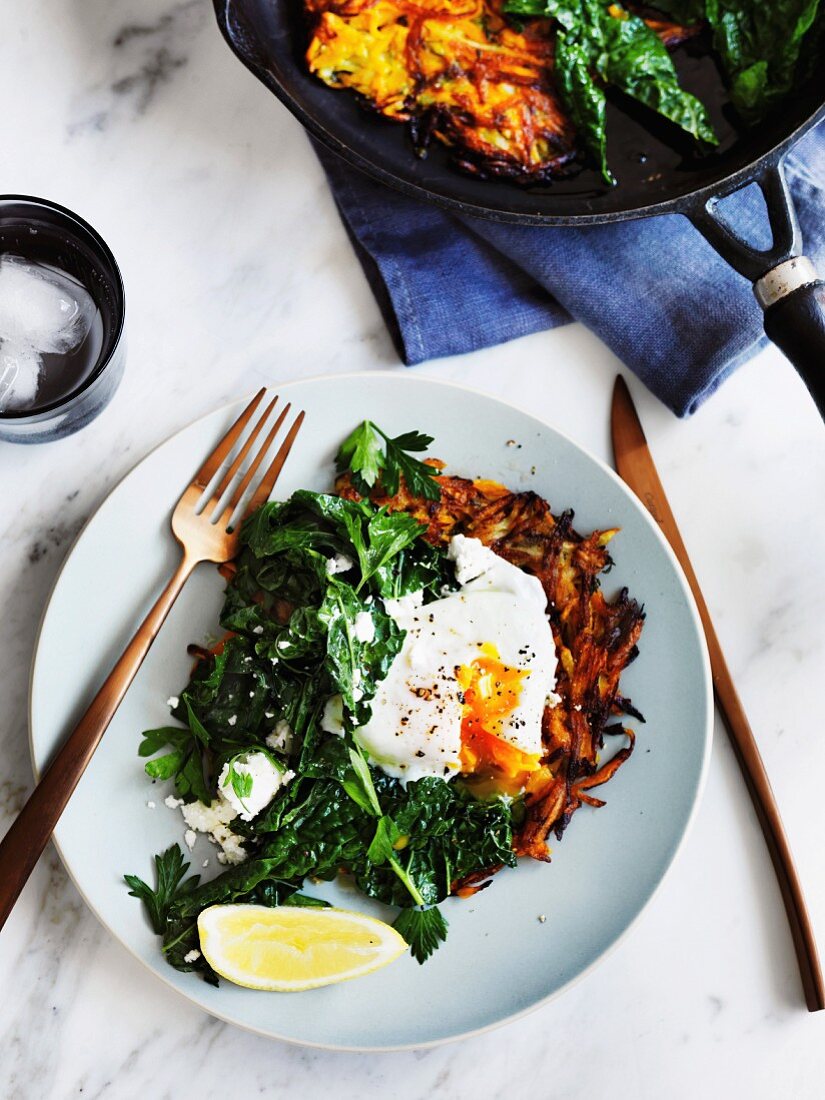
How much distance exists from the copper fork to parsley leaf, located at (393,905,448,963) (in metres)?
0.87

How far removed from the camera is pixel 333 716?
259cm

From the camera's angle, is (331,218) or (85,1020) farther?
(331,218)

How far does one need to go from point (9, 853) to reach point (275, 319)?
1554 mm

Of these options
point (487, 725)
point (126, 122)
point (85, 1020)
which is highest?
point (126, 122)

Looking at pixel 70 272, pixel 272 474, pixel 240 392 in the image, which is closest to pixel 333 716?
pixel 272 474

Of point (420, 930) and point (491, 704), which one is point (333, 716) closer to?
point (491, 704)

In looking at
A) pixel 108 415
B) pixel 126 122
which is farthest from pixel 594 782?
pixel 126 122

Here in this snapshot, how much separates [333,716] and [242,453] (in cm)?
71

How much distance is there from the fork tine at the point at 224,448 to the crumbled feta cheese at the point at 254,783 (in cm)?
71

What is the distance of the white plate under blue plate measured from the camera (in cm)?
256

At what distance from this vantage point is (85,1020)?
2758mm

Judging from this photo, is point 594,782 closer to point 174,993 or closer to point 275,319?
point 174,993

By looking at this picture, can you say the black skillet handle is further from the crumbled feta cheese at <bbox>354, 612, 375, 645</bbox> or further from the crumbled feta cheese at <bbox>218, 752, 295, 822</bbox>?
the crumbled feta cheese at <bbox>218, 752, 295, 822</bbox>

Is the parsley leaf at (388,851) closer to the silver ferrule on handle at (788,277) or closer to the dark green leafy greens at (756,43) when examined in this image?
the silver ferrule on handle at (788,277)
